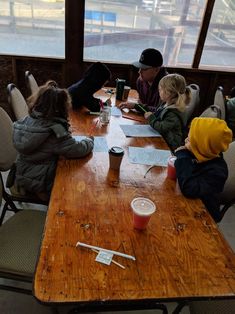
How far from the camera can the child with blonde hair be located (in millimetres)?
2035

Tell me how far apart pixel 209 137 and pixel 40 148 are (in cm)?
91

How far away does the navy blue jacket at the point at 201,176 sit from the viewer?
1354 mm

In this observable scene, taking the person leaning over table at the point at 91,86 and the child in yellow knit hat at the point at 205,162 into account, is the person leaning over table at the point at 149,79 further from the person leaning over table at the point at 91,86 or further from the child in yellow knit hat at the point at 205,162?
the child in yellow knit hat at the point at 205,162

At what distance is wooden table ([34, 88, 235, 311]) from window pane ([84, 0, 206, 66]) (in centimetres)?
259

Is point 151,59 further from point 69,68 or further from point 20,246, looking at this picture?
point 20,246

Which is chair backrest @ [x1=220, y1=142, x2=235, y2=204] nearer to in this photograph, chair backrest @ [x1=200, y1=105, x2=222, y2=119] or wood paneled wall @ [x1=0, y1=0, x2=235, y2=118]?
chair backrest @ [x1=200, y1=105, x2=222, y2=119]

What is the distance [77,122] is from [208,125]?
3.65 feet

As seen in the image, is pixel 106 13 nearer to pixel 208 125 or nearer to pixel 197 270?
pixel 208 125

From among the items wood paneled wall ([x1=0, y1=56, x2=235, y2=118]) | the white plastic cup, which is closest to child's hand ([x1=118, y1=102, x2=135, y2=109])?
the white plastic cup

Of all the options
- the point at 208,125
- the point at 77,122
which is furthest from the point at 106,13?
the point at 208,125

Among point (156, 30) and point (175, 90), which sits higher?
point (156, 30)

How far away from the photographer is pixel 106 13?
350cm

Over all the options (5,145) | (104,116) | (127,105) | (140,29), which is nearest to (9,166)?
(5,145)

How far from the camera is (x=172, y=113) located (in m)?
2.04
